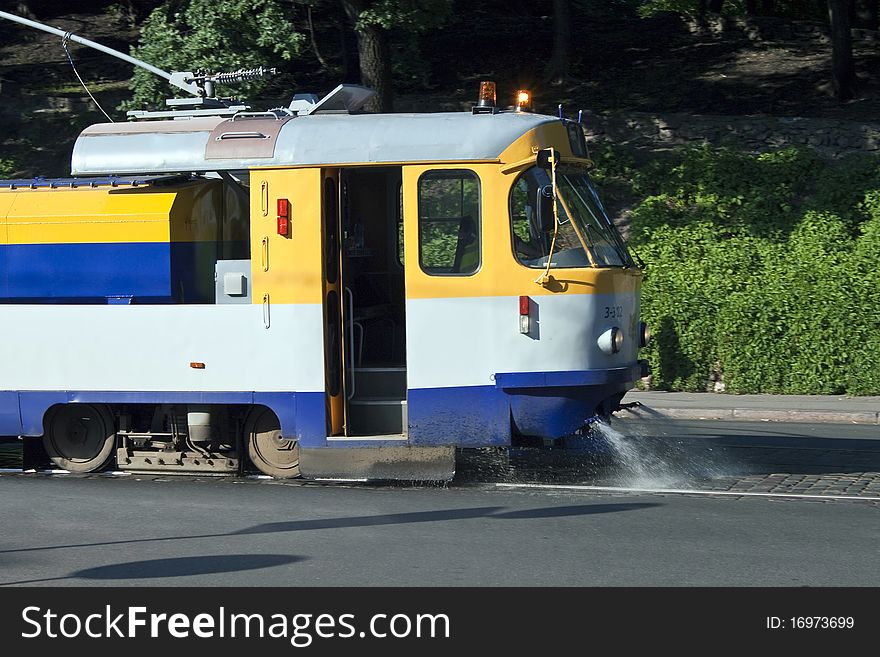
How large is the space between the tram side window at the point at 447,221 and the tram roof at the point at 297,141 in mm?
179

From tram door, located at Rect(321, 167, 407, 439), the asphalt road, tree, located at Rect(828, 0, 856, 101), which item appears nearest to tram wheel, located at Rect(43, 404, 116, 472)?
the asphalt road

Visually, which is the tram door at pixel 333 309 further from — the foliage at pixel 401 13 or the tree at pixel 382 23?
the foliage at pixel 401 13

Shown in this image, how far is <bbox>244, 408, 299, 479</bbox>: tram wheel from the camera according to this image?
1102cm

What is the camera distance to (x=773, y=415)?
1623 cm

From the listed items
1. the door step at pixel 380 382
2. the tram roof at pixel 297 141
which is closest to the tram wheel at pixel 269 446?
the door step at pixel 380 382

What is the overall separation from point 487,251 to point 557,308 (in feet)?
2.35

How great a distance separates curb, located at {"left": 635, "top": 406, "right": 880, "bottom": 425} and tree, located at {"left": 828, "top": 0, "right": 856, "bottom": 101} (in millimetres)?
14173

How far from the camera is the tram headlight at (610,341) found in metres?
10.3

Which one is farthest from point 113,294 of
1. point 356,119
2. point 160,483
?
point 356,119

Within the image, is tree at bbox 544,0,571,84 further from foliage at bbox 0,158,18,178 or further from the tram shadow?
the tram shadow

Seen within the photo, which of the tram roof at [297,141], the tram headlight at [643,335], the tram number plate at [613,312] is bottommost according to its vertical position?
the tram headlight at [643,335]

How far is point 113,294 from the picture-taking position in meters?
10.9
